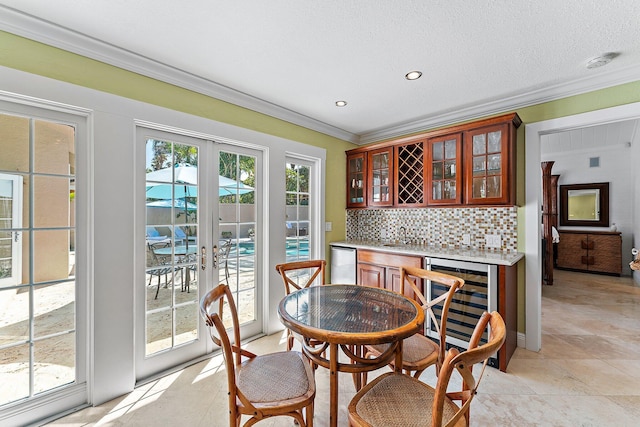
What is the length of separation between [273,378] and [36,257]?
1741 mm

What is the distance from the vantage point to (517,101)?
2.74 m

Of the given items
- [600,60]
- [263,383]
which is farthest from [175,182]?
[600,60]

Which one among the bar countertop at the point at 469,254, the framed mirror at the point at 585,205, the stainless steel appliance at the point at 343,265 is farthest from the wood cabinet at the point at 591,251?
the stainless steel appliance at the point at 343,265

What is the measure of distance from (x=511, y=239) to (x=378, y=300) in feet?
6.20

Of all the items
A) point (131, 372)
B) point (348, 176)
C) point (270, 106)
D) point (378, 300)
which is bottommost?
point (131, 372)

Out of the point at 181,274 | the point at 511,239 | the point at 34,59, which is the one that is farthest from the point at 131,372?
the point at 511,239

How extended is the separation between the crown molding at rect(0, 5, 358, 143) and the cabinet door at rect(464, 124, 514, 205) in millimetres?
2094

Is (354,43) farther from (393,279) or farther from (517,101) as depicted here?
(393,279)

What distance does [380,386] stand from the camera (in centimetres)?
137

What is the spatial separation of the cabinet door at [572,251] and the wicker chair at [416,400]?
6.60 m

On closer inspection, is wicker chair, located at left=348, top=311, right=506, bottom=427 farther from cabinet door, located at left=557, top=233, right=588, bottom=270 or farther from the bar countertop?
cabinet door, located at left=557, top=233, right=588, bottom=270

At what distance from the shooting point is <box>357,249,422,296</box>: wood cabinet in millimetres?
2879

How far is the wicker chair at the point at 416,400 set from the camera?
3.16 ft

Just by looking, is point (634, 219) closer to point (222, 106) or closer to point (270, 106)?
point (270, 106)
